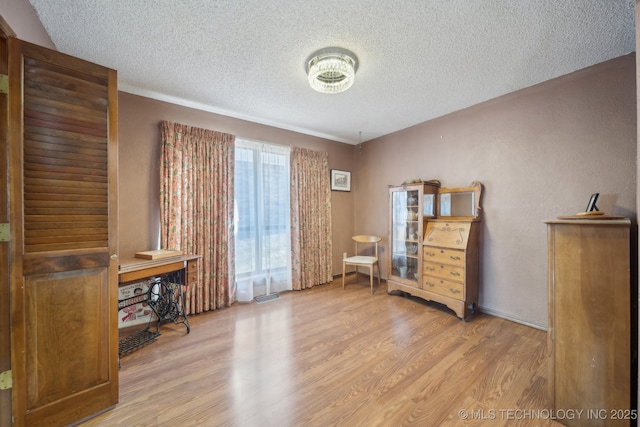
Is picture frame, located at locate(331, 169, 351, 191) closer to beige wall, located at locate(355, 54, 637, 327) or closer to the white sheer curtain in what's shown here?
the white sheer curtain

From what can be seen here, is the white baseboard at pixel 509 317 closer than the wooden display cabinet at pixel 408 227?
Yes

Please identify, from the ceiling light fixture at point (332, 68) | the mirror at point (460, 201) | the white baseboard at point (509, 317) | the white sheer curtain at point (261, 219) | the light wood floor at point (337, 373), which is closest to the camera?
the light wood floor at point (337, 373)

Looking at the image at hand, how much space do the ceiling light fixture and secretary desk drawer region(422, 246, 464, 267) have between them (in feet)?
6.97

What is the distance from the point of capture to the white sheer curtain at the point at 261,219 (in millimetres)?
3203

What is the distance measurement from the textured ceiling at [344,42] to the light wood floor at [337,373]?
2.46 m

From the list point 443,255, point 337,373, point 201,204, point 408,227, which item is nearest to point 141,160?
point 201,204

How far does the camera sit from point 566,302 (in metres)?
1.35

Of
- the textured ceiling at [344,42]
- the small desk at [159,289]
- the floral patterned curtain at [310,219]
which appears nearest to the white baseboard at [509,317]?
the floral patterned curtain at [310,219]

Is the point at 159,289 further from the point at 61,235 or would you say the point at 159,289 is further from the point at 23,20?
the point at 23,20

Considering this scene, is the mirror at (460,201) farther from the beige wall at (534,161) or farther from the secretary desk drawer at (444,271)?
the secretary desk drawer at (444,271)

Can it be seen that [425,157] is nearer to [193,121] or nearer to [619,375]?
[619,375]

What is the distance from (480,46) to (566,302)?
184 centimetres

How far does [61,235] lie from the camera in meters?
1.31

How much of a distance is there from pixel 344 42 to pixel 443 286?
2.70 meters
